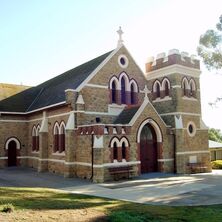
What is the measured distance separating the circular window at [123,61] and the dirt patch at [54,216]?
17134 millimetres

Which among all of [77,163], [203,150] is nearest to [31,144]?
[77,163]

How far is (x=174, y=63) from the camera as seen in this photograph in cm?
2602

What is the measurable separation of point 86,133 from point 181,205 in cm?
994

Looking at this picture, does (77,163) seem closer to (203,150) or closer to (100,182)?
(100,182)

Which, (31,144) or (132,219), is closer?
(132,219)

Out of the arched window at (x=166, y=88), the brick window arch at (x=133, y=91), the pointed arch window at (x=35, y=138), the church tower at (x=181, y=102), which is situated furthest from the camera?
the pointed arch window at (x=35, y=138)

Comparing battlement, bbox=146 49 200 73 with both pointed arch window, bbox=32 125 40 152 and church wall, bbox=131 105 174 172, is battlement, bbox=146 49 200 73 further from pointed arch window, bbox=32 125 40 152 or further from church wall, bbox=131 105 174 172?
pointed arch window, bbox=32 125 40 152

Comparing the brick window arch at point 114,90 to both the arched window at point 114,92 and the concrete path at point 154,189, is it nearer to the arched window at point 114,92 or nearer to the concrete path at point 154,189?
the arched window at point 114,92

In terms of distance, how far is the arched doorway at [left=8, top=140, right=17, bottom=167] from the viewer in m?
30.6

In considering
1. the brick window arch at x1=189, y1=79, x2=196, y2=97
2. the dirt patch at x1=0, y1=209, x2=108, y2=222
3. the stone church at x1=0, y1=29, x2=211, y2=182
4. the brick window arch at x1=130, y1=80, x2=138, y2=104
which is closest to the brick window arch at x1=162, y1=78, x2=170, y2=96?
the stone church at x1=0, y1=29, x2=211, y2=182

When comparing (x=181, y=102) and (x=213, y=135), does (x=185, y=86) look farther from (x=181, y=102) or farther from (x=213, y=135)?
(x=213, y=135)

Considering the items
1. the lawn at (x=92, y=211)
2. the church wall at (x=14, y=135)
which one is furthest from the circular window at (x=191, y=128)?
the church wall at (x=14, y=135)

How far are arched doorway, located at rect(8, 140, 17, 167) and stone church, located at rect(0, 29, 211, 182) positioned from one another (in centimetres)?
10

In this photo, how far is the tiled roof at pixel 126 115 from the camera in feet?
75.5
